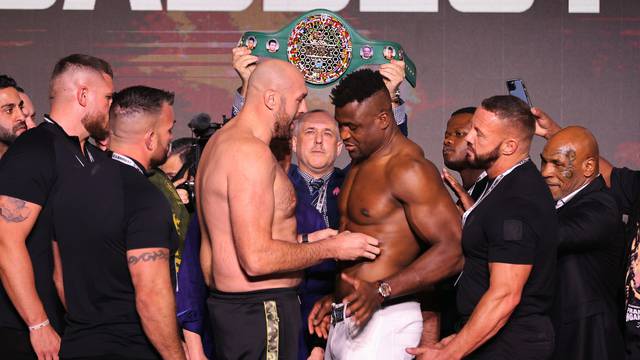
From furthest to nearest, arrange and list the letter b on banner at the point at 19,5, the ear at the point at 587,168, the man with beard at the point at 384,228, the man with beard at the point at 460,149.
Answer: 1. the letter b on banner at the point at 19,5
2. the man with beard at the point at 460,149
3. the ear at the point at 587,168
4. the man with beard at the point at 384,228

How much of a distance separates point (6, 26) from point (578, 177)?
4.90 metres

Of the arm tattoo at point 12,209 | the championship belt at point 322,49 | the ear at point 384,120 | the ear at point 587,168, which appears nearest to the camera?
the arm tattoo at point 12,209

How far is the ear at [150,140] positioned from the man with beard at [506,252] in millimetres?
1121

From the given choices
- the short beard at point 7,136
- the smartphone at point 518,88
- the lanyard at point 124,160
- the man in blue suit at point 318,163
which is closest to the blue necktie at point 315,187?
the man in blue suit at point 318,163

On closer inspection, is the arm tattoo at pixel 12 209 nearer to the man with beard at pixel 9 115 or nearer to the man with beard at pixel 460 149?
the man with beard at pixel 9 115

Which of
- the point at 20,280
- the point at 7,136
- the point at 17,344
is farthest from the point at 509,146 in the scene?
the point at 7,136

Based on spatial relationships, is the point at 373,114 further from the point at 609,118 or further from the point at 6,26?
the point at 6,26

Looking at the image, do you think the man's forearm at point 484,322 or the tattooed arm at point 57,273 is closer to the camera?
the man's forearm at point 484,322

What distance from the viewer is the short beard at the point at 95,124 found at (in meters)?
2.76

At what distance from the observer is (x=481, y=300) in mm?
2551

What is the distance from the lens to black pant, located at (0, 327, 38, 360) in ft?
9.06

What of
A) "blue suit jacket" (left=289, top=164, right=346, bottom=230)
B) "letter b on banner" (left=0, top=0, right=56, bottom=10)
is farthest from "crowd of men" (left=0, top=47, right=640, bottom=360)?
"letter b on banner" (left=0, top=0, right=56, bottom=10)

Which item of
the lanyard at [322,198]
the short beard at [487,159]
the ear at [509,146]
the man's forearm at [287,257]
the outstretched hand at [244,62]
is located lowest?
the man's forearm at [287,257]

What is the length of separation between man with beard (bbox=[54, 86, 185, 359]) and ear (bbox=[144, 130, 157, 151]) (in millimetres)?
244
